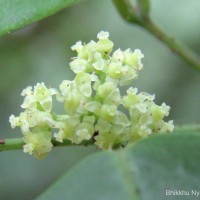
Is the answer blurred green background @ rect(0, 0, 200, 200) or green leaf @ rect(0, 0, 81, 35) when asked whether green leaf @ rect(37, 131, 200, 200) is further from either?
blurred green background @ rect(0, 0, 200, 200)

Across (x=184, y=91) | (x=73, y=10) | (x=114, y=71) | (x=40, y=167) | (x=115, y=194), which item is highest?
(x=73, y=10)

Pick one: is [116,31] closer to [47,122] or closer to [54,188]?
[47,122]

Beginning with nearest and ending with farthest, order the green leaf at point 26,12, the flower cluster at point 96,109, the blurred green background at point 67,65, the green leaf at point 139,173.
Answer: the green leaf at point 139,173 < the flower cluster at point 96,109 < the green leaf at point 26,12 < the blurred green background at point 67,65

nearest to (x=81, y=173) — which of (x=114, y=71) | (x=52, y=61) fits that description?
(x=114, y=71)

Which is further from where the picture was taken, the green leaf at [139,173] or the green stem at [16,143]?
the green stem at [16,143]

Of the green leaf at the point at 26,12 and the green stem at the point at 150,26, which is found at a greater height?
the green stem at the point at 150,26

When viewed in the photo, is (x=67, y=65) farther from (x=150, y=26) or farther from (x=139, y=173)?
(x=139, y=173)

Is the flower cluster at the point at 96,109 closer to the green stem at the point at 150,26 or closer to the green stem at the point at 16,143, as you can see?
the green stem at the point at 16,143

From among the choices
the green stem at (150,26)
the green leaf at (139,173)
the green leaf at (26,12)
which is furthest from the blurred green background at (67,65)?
the green leaf at (139,173)
